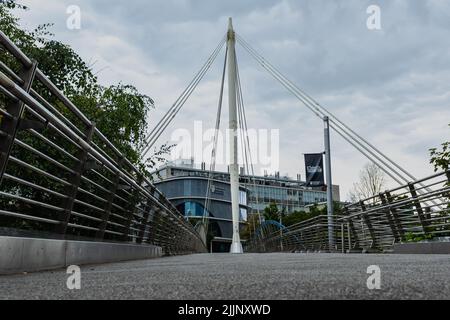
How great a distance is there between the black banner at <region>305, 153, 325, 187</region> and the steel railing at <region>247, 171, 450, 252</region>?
1241 centimetres

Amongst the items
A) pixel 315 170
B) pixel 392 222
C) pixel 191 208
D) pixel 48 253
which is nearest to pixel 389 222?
pixel 392 222

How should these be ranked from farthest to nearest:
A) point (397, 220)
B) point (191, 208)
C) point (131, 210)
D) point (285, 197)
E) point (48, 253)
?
point (285, 197)
point (191, 208)
point (397, 220)
point (131, 210)
point (48, 253)

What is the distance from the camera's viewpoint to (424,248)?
304 inches

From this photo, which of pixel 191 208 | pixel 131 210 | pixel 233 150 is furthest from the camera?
pixel 191 208

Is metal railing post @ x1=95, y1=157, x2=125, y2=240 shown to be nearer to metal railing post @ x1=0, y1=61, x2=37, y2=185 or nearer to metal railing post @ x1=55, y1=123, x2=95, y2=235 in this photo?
metal railing post @ x1=55, y1=123, x2=95, y2=235

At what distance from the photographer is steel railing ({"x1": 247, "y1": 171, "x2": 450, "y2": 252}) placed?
24.9ft

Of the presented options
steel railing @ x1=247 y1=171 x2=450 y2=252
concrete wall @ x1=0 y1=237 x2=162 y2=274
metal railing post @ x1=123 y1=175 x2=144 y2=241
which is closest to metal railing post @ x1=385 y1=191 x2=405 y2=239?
steel railing @ x1=247 y1=171 x2=450 y2=252

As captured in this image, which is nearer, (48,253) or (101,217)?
(48,253)

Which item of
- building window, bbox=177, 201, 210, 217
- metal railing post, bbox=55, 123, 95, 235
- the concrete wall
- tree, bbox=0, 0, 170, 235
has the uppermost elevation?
building window, bbox=177, 201, 210, 217

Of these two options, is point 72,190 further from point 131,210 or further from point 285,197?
point 285,197

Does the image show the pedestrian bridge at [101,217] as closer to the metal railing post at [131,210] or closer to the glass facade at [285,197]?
the metal railing post at [131,210]

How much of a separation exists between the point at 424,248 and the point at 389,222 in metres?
1.59

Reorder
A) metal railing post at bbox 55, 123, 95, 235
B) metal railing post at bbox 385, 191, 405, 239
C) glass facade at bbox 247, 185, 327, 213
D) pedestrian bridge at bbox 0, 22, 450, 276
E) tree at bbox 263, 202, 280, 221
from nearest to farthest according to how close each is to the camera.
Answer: pedestrian bridge at bbox 0, 22, 450, 276 < metal railing post at bbox 55, 123, 95, 235 < metal railing post at bbox 385, 191, 405, 239 < tree at bbox 263, 202, 280, 221 < glass facade at bbox 247, 185, 327, 213

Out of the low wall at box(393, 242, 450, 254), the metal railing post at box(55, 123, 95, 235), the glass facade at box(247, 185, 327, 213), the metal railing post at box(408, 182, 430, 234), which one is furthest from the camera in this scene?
the glass facade at box(247, 185, 327, 213)
